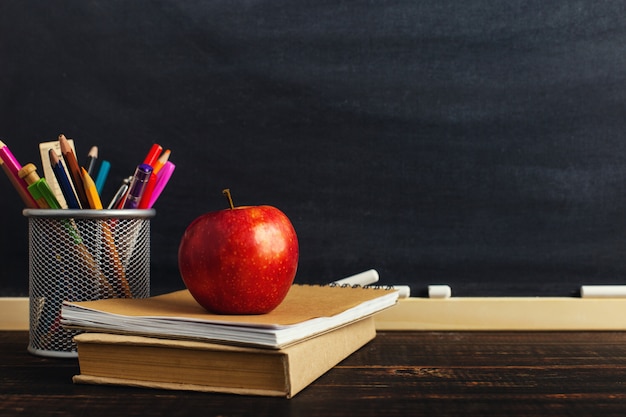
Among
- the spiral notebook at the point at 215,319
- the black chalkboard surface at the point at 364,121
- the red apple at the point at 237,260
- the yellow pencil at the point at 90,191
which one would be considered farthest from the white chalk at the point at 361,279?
the yellow pencil at the point at 90,191

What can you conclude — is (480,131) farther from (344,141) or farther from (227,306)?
(227,306)

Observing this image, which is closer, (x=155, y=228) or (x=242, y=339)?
(x=242, y=339)

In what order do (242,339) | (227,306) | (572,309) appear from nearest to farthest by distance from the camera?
(242,339) → (227,306) → (572,309)

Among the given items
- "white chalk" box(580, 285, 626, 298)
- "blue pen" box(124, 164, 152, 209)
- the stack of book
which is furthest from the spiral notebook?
"white chalk" box(580, 285, 626, 298)

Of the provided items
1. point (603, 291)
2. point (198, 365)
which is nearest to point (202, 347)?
point (198, 365)

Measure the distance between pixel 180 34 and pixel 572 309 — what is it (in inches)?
29.8

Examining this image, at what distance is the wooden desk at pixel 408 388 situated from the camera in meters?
0.67

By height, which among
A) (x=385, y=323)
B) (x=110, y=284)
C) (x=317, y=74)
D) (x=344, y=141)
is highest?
(x=317, y=74)

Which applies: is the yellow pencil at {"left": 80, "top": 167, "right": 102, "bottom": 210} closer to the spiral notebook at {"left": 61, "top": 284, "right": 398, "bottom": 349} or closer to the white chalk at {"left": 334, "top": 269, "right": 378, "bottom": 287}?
the spiral notebook at {"left": 61, "top": 284, "right": 398, "bottom": 349}

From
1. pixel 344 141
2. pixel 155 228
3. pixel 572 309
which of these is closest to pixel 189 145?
pixel 155 228

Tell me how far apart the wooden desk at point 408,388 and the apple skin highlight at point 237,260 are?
117 mm

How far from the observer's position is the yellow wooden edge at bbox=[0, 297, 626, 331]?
Result: 3.60 ft

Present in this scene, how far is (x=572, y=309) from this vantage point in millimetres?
1100

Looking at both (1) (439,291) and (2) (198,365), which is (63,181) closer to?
(2) (198,365)
